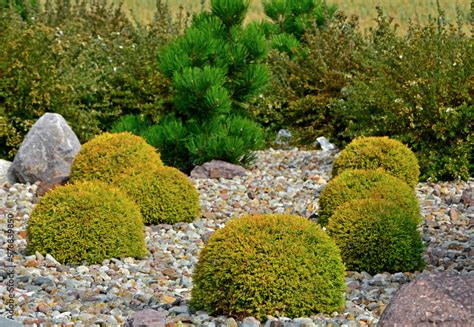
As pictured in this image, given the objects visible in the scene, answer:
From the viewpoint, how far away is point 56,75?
11.4 m

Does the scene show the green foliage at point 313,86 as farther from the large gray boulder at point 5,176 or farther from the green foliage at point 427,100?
the large gray boulder at point 5,176

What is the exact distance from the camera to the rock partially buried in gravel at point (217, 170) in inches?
398

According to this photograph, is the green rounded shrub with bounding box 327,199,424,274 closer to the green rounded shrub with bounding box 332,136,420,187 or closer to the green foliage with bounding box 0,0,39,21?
the green rounded shrub with bounding box 332,136,420,187

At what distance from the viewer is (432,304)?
3607 millimetres

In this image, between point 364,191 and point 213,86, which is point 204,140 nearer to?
point 213,86

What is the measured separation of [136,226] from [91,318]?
1.76m

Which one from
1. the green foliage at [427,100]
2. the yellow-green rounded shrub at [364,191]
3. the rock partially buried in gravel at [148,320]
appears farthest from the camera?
the green foliage at [427,100]

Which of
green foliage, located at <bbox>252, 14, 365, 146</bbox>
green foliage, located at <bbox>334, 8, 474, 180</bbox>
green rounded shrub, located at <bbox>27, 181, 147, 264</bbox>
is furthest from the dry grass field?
green rounded shrub, located at <bbox>27, 181, 147, 264</bbox>

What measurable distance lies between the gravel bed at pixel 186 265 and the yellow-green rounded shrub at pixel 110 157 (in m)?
0.70

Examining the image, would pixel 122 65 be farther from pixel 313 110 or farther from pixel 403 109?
pixel 403 109

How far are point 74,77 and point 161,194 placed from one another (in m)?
4.52

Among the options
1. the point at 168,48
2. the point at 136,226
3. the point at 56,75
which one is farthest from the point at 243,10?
the point at 136,226

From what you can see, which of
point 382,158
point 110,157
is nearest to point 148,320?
point 110,157

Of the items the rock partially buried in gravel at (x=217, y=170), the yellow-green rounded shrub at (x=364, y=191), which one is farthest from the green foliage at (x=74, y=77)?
the yellow-green rounded shrub at (x=364, y=191)
